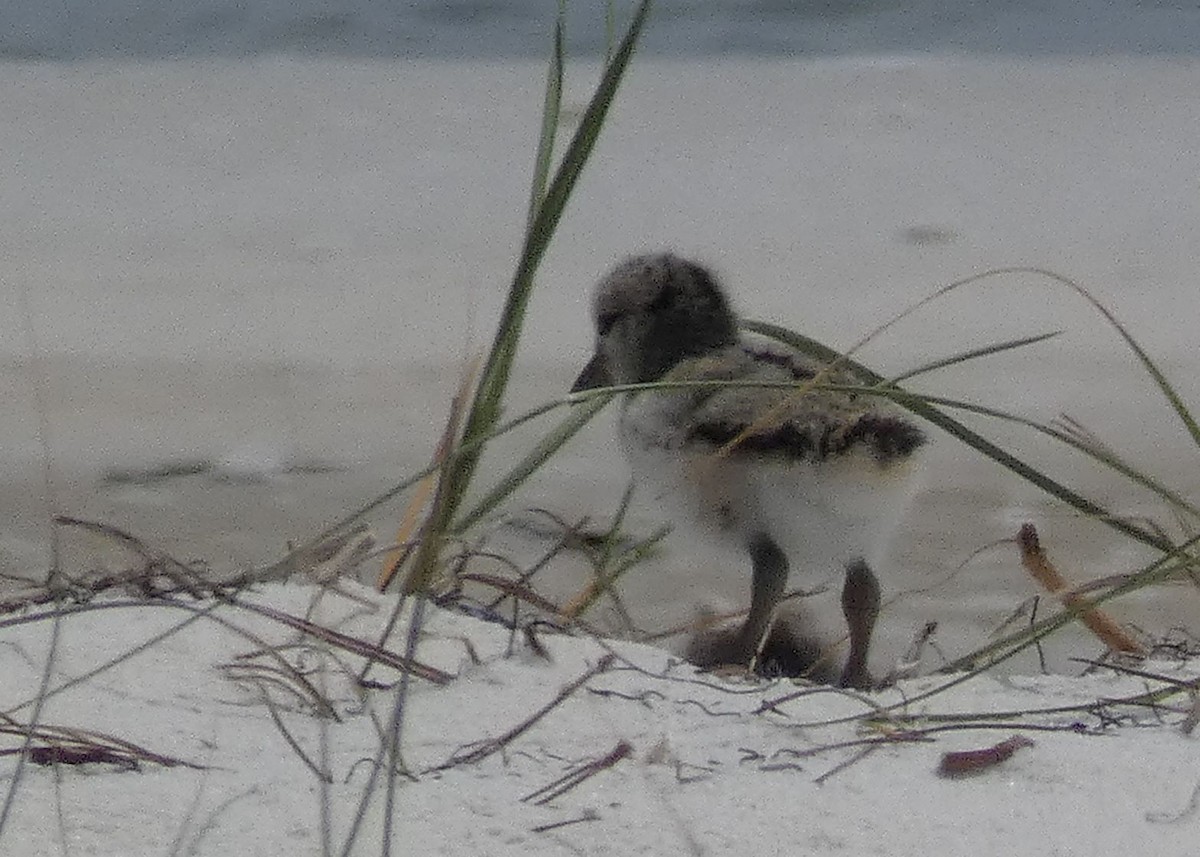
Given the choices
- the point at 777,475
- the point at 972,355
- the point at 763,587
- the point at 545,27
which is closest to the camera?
the point at 972,355

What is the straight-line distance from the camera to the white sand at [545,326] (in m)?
1.30

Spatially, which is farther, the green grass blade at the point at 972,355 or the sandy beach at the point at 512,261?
the sandy beach at the point at 512,261

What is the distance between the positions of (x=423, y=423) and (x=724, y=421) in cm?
135

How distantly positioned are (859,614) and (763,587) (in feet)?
0.42

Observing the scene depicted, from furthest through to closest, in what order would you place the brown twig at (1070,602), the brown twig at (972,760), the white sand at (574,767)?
1. the brown twig at (1070,602)
2. the brown twig at (972,760)
3. the white sand at (574,767)

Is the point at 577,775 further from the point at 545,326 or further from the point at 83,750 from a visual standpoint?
the point at 545,326

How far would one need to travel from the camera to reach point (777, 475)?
2.18m

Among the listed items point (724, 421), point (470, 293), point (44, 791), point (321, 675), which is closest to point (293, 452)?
point (470, 293)

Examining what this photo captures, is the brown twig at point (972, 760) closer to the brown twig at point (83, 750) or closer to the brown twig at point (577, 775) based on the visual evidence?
the brown twig at point (577, 775)

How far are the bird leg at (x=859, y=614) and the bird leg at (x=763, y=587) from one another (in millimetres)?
90

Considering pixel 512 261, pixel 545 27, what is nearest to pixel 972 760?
pixel 512 261

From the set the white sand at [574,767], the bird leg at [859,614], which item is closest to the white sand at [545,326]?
the white sand at [574,767]

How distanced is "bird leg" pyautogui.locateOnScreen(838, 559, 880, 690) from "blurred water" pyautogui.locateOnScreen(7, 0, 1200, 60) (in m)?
4.08

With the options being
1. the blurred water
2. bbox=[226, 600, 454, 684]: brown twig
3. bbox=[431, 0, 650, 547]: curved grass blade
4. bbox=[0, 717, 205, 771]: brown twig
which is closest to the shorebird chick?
bbox=[431, 0, 650, 547]: curved grass blade
